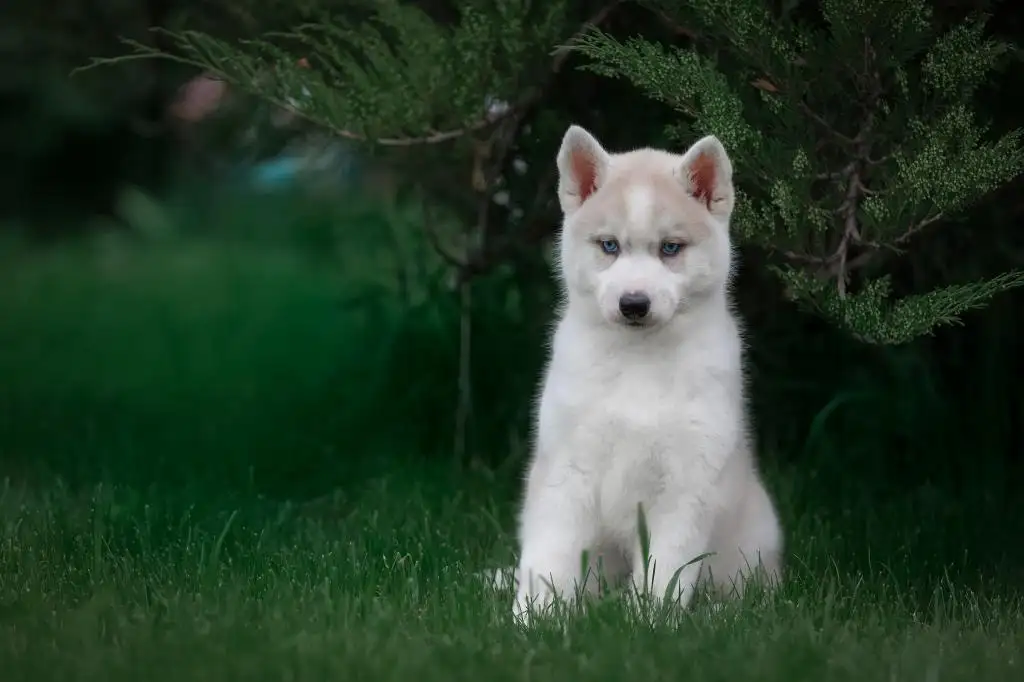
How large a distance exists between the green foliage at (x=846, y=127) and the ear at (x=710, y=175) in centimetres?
17

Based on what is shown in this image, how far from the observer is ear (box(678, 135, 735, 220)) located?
374cm

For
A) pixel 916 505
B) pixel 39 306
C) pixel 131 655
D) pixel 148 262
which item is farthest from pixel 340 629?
pixel 148 262

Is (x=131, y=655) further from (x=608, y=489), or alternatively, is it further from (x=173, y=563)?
(x=608, y=489)

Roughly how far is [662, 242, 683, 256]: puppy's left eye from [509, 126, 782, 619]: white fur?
17 mm

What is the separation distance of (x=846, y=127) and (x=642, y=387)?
107 cm

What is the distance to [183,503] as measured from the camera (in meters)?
4.90

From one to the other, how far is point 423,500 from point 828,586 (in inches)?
63.8

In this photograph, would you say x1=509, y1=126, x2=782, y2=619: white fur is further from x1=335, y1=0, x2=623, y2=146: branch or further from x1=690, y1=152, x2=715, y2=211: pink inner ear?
x1=335, y1=0, x2=623, y2=146: branch

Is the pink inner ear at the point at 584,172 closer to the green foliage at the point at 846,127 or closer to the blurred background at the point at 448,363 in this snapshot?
the green foliage at the point at 846,127

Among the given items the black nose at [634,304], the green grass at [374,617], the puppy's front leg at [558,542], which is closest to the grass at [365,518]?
the green grass at [374,617]

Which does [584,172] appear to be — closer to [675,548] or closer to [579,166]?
[579,166]

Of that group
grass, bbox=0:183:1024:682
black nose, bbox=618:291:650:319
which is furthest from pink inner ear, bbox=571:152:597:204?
grass, bbox=0:183:1024:682

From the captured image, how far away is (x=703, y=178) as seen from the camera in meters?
3.82

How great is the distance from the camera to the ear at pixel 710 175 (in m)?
3.74
